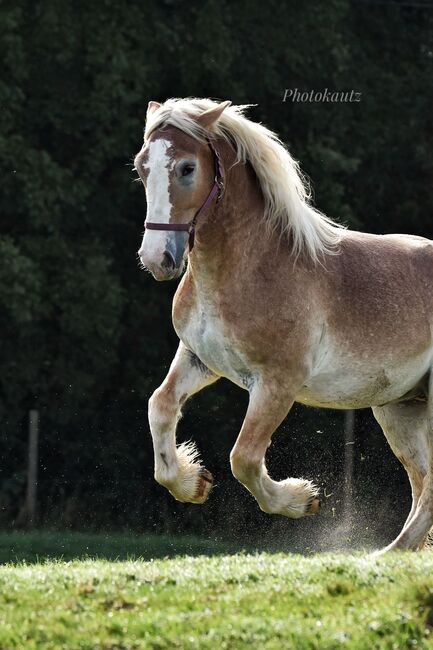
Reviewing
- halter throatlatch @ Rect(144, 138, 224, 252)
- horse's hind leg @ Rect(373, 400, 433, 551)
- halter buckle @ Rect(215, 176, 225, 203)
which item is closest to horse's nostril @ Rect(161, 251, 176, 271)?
halter throatlatch @ Rect(144, 138, 224, 252)

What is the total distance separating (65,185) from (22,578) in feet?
34.6

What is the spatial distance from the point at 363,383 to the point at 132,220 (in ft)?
35.3

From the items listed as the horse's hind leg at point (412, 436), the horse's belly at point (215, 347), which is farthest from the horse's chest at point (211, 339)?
the horse's hind leg at point (412, 436)

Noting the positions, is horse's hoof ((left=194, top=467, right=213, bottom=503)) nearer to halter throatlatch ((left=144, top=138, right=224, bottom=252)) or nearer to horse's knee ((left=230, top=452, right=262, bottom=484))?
horse's knee ((left=230, top=452, right=262, bottom=484))

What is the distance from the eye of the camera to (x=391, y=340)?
25.7ft

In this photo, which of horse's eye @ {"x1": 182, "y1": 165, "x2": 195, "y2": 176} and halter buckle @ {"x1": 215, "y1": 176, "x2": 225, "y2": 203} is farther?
halter buckle @ {"x1": 215, "y1": 176, "x2": 225, "y2": 203}

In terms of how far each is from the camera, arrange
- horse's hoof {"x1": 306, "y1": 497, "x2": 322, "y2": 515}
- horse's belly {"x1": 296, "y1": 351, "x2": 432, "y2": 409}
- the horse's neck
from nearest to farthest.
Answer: the horse's neck < horse's hoof {"x1": 306, "y1": 497, "x2": 322, "y2": 515} < horse's belly {"x1": 296, "y1": 351, "x2": 432, "y2": 409}

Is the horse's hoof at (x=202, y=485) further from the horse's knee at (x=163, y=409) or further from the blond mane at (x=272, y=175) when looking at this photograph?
the blond mane at (x=272, y=175)

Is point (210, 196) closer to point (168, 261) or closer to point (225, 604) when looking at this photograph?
point (168, 261)

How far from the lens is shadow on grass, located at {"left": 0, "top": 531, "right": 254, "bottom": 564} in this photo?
42.6ft

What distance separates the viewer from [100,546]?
13.8m

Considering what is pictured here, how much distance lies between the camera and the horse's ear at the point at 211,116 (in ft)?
23.4

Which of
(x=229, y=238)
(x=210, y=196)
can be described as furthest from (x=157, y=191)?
(x=229, y=238)

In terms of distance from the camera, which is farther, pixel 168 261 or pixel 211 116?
pixel 211 116
